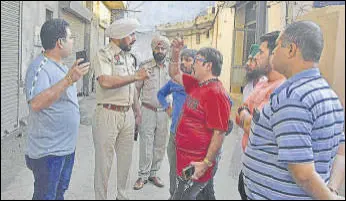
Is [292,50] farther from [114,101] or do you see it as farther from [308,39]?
[114,101]

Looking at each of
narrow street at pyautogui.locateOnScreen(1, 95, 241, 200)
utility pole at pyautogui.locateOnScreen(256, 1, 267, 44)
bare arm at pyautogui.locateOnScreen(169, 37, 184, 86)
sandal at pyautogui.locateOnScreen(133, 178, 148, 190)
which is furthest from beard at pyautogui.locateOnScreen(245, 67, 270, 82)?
utility pole at pyautogui.locateOnScreen(256, 1, 267, 44)

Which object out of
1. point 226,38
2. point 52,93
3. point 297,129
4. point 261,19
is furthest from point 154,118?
point 226,38

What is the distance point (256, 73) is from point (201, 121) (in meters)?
0.57

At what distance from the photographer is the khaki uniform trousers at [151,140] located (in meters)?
4.50

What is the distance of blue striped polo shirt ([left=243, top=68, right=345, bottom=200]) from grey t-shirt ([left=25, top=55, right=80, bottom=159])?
1.47 meters

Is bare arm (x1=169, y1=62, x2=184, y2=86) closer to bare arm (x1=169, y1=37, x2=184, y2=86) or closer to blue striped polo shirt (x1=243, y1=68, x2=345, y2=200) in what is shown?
bare arm (x1=169, y1=37, x2=184, y2=86)

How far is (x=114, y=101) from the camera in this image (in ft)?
11.7

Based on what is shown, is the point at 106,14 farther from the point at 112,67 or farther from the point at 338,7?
the point at 112,67

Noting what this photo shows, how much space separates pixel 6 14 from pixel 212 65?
18.0 feet

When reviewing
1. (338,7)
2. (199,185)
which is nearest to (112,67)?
(199,185)

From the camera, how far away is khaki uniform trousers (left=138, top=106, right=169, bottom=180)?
177 inches

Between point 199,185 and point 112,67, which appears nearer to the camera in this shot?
point 199,185

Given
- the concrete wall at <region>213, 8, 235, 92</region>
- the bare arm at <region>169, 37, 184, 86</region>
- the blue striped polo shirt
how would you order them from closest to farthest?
1. the blue striped polo shirt
2. the bare arm at <region>169, 37, 184, 86</region>
3. the concrete wall at <region>213, 8, 235, 92</region>

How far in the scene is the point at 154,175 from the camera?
15.2 feet
